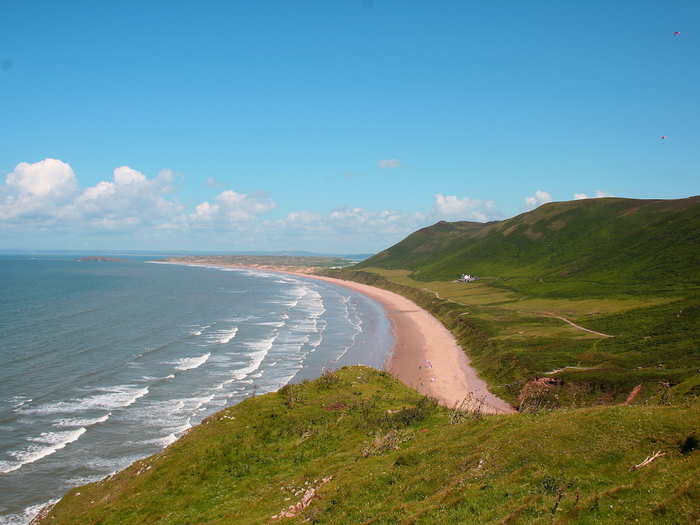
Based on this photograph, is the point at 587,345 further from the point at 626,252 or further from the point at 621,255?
the point at 626,252

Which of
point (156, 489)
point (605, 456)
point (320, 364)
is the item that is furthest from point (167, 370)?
point (605, 456)

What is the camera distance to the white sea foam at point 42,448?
38.9 metres

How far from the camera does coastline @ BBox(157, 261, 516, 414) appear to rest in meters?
53.9

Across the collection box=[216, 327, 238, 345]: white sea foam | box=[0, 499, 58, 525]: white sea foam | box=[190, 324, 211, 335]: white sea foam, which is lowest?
box=[0, 499, 58, 525]: white sea foam

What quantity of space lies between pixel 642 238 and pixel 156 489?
163 meters

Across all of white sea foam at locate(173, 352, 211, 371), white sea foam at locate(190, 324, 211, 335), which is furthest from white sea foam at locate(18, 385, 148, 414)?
white sea foam at locate(190, 324, 211, 335)

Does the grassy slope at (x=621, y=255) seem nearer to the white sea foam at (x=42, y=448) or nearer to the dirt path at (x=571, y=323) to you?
the dirt path at (x=571, y=323)

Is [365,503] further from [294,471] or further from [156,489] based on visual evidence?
[156,489]

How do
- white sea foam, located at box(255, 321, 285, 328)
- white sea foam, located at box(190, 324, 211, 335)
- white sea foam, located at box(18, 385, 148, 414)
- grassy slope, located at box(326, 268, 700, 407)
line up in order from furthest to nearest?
1. white sea foam, located at box(255, 321, 285, 328)
2. white sea foam, located at box(190, 324, 211, 335)
3. white sea foam, located at box(18, 385, 148, 414)
4. grassy slope, located at box(326, 268, 700, 407)

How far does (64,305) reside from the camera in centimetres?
12544

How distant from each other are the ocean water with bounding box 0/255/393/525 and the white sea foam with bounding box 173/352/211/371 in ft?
0.97

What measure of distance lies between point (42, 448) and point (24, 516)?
1122 cm

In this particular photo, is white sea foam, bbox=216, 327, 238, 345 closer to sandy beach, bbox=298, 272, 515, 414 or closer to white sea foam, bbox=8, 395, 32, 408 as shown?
sandy beach, bbox=298, 272, 515, 414

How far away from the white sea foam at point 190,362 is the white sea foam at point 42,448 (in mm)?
23273
